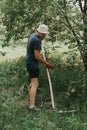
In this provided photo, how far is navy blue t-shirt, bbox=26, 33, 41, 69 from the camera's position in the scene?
7984 millimetres

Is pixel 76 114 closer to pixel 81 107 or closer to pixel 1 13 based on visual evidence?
pixel 81 107

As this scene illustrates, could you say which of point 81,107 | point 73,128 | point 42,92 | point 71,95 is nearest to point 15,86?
point 42,92

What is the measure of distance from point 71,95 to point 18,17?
8.66 feet

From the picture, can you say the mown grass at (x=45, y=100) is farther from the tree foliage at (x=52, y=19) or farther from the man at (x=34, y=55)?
the tree foliage at (x=52, y=19)

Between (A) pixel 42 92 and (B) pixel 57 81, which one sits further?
(B) pixel 57 81

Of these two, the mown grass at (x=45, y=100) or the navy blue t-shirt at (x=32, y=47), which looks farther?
the navy blue t-shirt at (x=32, y=47)

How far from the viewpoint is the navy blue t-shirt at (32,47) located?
7.98 m

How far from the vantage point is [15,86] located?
9781mm

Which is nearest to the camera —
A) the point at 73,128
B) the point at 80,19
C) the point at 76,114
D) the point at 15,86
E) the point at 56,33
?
the point at 73,128

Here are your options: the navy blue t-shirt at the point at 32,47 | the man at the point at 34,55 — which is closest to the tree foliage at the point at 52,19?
the man at the point at 34,55

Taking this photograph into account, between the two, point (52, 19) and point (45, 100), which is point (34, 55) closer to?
point (45, 100)

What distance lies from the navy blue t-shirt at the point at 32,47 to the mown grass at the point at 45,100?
2.27ft

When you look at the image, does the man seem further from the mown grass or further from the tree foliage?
the tree foliage

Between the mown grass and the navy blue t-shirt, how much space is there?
69cm
